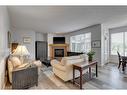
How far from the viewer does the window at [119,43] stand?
7.00 m

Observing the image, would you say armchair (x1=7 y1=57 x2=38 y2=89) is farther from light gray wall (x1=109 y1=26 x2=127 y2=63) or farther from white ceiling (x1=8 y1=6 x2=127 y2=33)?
light gray wall (x1=109 y1=26 x2=127 y2=63)

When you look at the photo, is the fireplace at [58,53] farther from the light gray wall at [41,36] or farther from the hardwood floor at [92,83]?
the hardwood floor at [92,83]

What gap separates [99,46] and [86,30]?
5.43 feet

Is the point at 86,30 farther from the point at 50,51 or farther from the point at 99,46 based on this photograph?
the point at 50,51

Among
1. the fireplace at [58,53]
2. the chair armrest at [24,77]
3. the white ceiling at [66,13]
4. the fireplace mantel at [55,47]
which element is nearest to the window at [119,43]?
the white ceiling at [66,13]

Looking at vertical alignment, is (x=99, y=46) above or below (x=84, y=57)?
above

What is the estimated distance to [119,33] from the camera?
728 centimetres

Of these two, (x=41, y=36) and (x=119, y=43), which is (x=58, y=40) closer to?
(x=41, y=36)

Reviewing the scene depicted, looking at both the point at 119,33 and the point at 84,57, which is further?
the point at 119,33

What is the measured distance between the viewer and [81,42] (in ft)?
27.8

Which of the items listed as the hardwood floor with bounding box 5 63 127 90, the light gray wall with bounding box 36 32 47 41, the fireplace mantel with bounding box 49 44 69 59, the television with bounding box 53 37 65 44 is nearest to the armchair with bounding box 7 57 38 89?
the hardwood floor with bounding box 5 63 127 90

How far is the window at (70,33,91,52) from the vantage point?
7.59 m

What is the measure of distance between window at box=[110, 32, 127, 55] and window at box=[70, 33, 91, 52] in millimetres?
1749
